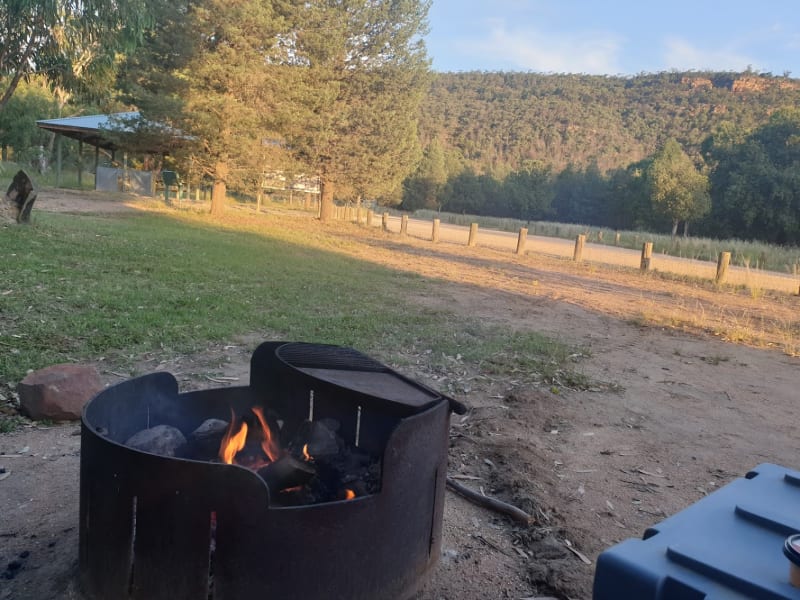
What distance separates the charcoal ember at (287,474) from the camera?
2488 millimetres

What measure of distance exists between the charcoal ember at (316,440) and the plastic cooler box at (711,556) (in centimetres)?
141

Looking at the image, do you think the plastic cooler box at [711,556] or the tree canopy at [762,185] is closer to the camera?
the plastic cooler box at [711,556]

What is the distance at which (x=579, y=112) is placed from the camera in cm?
9662

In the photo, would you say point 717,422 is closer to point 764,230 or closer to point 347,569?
point 347,569

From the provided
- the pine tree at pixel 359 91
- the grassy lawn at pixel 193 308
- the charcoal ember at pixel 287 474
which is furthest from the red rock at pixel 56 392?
the pine tree at pixel 359 91

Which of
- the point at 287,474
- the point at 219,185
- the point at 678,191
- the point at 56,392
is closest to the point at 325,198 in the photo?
the point at 219,185

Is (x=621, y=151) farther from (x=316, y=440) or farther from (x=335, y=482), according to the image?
(x=335, y=482)

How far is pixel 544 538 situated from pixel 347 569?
4.22 feet

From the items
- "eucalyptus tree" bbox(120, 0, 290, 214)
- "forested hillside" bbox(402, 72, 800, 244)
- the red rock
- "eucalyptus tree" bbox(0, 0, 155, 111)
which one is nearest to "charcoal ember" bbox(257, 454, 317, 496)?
the red rock

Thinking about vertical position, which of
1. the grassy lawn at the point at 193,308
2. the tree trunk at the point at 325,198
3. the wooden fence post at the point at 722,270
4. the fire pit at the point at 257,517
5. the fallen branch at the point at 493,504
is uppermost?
the tree trunk at the point at 325,198

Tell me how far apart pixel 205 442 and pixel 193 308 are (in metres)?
4.90

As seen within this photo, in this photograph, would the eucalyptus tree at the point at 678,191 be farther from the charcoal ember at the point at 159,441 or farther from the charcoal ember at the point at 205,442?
the charcoal ember at the point at 159,441

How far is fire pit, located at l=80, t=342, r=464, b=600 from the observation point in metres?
2.08

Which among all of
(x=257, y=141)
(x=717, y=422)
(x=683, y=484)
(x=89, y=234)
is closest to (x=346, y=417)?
(x=683, y=484)
